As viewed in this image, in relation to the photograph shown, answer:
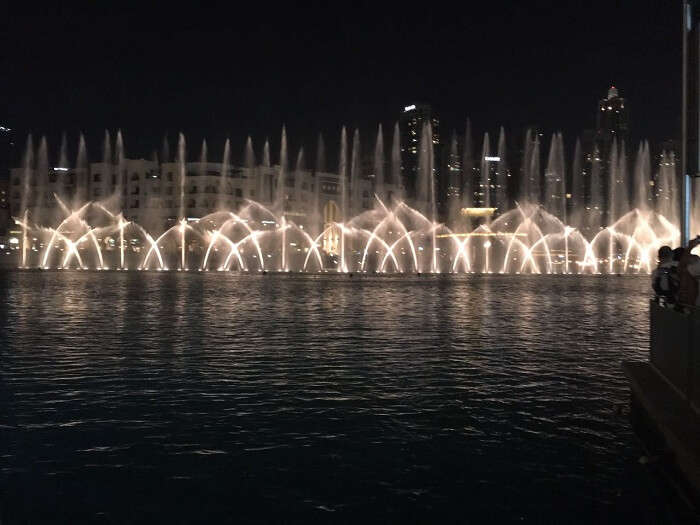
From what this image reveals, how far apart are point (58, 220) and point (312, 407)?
102 meters

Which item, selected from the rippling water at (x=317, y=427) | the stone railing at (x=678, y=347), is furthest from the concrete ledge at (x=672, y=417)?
the rippling water at (x=317, y=427)

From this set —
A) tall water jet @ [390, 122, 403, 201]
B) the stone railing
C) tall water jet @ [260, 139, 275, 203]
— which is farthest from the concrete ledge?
tall water jet @ [260, 139, 275, 203]

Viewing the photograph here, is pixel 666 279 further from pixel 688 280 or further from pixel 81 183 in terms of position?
pixel 81 183

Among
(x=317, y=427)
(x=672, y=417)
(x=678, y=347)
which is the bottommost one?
(x=317, y=427)

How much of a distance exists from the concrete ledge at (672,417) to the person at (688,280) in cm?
95

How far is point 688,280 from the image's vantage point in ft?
27.7

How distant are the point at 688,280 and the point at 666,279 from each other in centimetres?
61

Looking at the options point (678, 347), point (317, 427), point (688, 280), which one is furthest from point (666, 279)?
point (317, 427)

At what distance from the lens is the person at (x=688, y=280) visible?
8.38 meters

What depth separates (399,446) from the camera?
7875 mm

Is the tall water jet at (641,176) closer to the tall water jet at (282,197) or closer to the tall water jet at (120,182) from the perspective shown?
the tall water jet at (282,197)

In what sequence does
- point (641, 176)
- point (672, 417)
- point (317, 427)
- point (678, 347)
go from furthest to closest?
point (641, 176) < point (317, 427) < point (678, 347) < point (672, 417)

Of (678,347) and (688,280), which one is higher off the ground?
(688,280)

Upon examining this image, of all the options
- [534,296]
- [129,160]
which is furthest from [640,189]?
[129,160]
